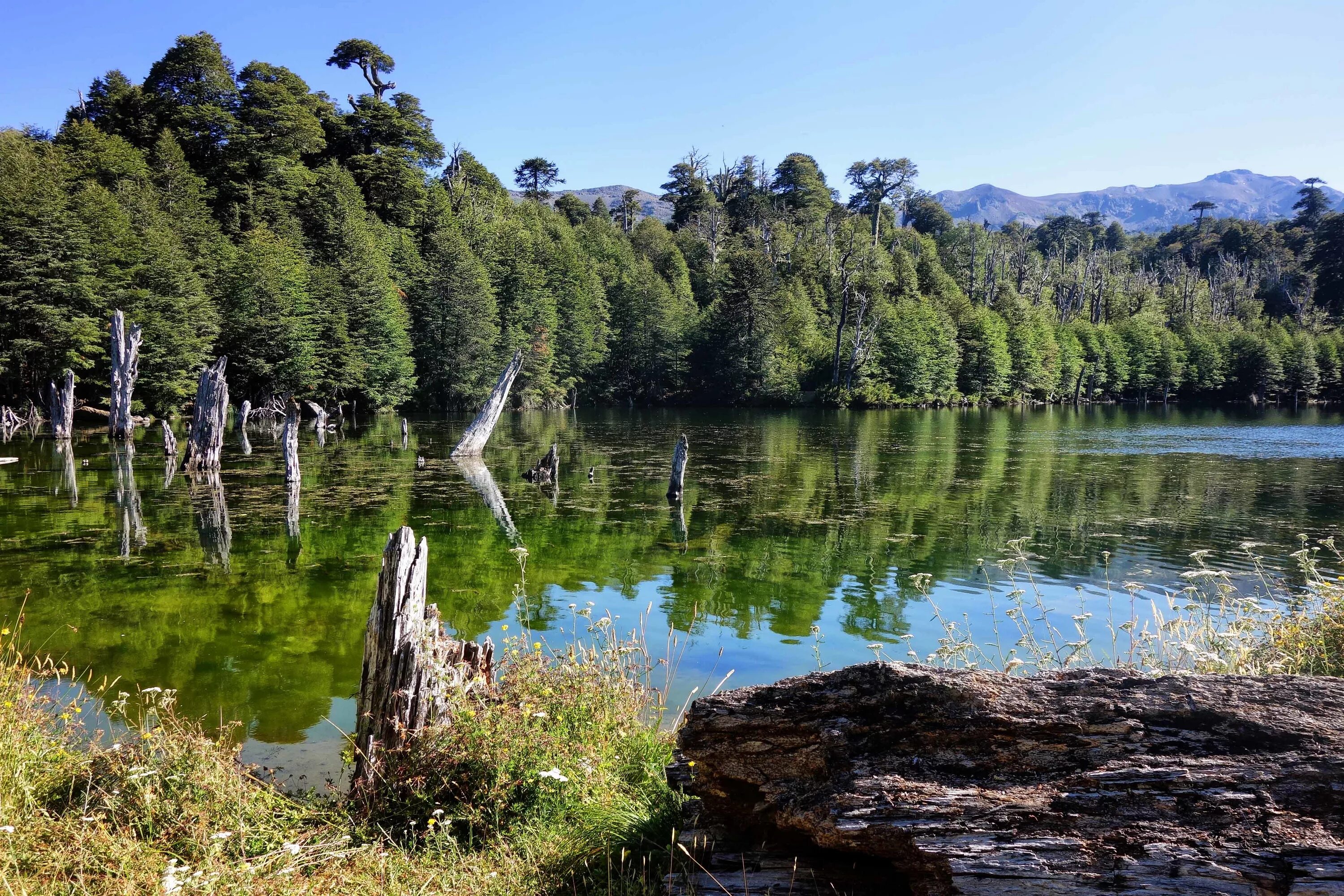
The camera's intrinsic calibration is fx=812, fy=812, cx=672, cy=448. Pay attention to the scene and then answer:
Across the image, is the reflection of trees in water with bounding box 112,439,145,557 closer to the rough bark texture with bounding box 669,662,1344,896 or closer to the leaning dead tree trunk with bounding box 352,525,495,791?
the leaning dead tree trunk with bounding box 352,525,495,791

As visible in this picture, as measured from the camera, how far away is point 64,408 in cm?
3578

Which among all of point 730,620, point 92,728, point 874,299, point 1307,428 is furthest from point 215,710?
point 874,299

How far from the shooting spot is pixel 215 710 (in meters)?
8.54

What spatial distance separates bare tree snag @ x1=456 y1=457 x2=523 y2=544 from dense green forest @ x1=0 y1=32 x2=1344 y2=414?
21.9 metres

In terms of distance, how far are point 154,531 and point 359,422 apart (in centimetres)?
3888

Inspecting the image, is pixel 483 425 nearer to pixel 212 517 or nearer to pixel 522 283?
pixel 212 517

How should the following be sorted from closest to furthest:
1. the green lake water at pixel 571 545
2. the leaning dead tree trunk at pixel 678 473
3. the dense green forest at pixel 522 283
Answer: the green lake water at pixel 571 545 < the leaning dead tree trunk at pixel 678 473 < the dense green forest at pixel 522 283

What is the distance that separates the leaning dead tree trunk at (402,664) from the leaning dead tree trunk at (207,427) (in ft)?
76.7

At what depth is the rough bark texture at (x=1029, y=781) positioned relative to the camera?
2828 millimetres

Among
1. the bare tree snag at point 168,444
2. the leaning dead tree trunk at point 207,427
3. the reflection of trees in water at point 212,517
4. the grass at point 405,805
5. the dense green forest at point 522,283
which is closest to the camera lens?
the grass at point 405,805

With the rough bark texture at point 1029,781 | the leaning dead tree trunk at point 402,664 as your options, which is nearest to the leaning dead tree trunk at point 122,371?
the leaning dead tree trunk at point 402,664

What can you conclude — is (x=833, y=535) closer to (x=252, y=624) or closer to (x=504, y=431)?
(x=252, y=624)

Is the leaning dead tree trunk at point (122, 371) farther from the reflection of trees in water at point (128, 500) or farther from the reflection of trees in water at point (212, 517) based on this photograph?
the reflection of trees in water at point (212, 517)

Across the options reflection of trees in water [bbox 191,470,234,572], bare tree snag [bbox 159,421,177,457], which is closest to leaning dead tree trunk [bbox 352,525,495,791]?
reflection of trees in water [bbox 191,470,234,572]
